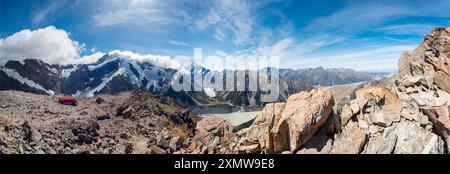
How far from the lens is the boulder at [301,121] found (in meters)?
20.8

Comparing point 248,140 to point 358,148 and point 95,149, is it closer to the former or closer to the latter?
point 358,148

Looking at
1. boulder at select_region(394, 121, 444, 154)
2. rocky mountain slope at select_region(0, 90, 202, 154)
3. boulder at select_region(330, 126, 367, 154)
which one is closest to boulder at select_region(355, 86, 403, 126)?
boulder at select_region(394, 121, 444, 154)

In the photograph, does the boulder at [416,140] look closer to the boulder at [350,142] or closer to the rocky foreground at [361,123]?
the rocky foreground at [361,123]

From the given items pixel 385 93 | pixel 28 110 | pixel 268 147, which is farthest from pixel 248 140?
pixel 28 110

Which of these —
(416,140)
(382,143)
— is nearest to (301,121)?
(382,143)

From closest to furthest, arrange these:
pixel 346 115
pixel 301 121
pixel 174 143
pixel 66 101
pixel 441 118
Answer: pixel 441 118
pixel 301 121
pixel 346 115
pixel 174 143
pixel 66 101

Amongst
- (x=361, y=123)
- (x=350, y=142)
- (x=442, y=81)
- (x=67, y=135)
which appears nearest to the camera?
(x=350, y=142)

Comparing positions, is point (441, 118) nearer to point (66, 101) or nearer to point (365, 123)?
point (365, 123)

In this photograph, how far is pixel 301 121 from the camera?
69.5 feet

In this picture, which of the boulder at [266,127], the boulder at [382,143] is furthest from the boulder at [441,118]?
the boulder at [266,127]

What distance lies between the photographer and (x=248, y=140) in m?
22.8

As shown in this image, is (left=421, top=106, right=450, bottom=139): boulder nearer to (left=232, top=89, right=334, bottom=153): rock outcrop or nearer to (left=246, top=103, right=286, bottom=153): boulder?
(left=232, top=89, right=334, bottom=153): rock outcrop
